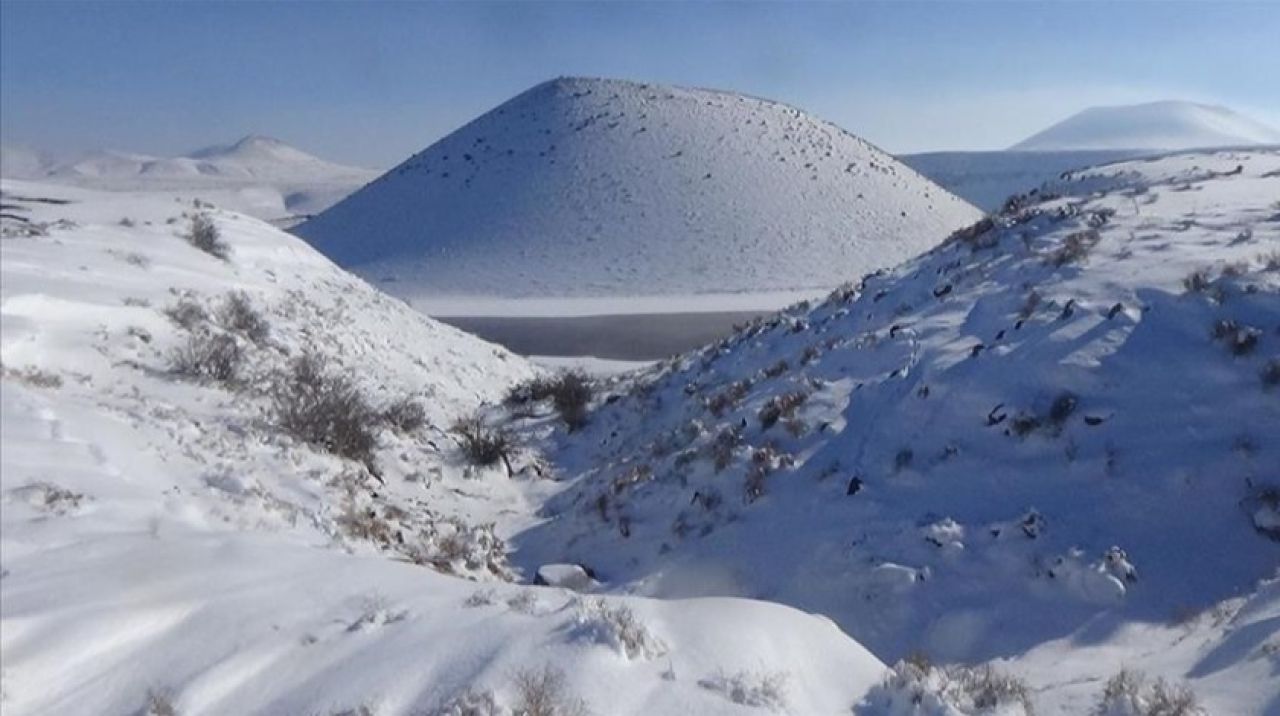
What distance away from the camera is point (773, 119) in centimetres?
6781

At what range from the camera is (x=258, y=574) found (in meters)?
6.66

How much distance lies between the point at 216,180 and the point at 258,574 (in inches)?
6484

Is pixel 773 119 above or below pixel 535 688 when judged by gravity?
above

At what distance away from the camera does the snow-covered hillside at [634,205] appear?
160 ft

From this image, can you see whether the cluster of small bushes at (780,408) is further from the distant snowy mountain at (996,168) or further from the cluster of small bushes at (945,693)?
the distant snowy mountain at (996,168)

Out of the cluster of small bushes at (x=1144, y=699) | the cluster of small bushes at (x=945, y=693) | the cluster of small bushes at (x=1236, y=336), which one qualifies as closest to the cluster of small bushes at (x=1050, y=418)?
the cluster of small bushes at (x=1236, y=336)

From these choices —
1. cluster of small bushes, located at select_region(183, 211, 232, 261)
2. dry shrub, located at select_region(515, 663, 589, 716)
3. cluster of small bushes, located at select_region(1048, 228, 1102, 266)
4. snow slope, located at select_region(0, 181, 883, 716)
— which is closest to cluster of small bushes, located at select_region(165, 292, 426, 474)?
snow slope, located at select_region(0, 181, 883, 716)

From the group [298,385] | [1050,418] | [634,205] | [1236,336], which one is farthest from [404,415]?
[634,205]

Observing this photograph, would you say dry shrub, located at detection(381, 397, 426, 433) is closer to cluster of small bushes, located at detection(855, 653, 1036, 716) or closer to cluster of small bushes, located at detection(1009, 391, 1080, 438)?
cluster of small bushes, located at detection(1009, 391, 1080, 438)

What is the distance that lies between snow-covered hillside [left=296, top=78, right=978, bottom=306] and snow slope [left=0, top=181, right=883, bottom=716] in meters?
32.3

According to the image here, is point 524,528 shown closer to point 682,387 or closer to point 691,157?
point 682,387

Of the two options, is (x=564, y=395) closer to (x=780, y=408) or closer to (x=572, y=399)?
(x=572, y=399)

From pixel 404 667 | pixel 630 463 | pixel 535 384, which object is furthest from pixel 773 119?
pixel 404 667

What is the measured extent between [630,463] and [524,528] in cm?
157
